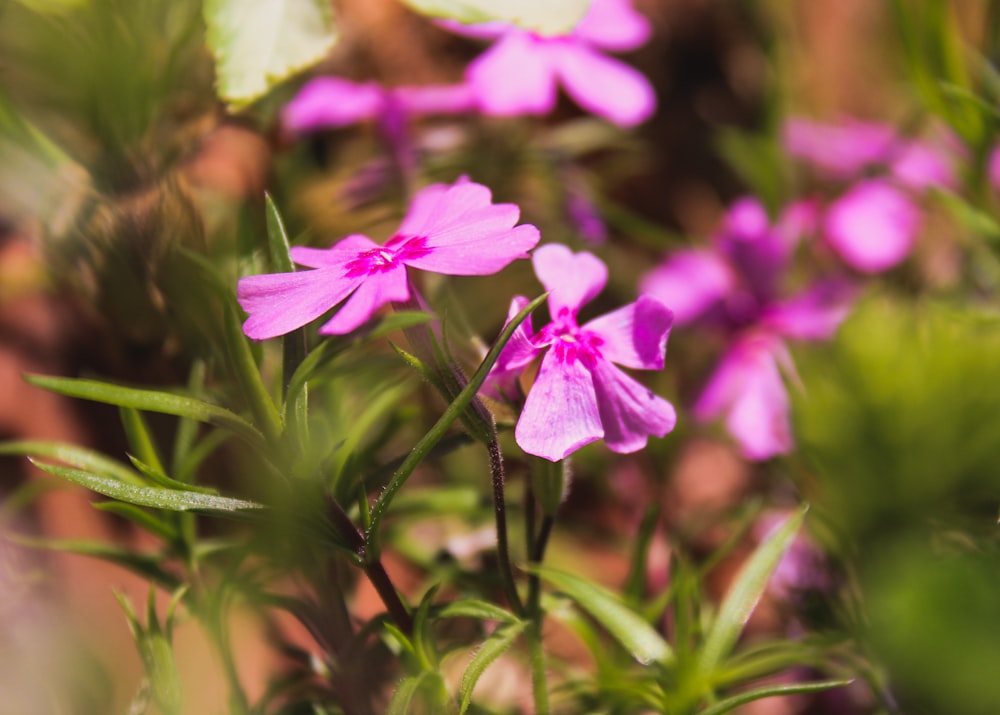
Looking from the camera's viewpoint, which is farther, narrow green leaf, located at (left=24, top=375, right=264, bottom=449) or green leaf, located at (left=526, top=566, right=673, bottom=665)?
green leaf, located at (left=526, top=566, right=673, bottom=665)

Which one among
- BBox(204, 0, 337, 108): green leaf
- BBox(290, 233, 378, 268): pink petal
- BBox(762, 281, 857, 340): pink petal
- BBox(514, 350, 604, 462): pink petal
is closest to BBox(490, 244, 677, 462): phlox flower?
BBox(514, 350, 604, 462): pink petal

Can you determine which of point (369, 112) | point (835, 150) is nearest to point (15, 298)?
point (369, 112)

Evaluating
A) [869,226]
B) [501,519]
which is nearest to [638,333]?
[501,519]

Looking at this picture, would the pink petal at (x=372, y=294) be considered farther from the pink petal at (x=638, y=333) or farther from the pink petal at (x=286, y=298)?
the pink petal at (x=638, y=333)

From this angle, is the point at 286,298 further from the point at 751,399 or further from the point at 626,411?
the point at 751,399

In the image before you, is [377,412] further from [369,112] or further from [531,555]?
[369,112]

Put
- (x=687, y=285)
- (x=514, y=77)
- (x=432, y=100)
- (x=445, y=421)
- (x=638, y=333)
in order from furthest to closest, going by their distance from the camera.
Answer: (x=687, y=285)
(x=432, y=100)
(x=514, y=77)
(x=638, y=333)
(x=445, y=421)

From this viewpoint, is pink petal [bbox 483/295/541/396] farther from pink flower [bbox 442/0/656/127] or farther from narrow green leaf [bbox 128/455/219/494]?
pink flower [bbox 442/0/656/127]
